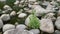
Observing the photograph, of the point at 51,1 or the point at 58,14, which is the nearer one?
the point at 58,14

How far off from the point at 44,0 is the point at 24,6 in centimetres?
77

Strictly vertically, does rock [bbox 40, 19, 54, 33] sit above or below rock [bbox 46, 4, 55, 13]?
below

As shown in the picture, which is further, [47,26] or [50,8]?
[50,8]

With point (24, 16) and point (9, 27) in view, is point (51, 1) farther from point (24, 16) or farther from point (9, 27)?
point (9, 27)

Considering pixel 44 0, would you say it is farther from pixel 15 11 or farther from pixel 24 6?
pixel 15 11

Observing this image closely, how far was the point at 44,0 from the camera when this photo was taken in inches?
222

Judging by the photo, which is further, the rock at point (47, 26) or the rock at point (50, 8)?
the rock at point (50, 8)

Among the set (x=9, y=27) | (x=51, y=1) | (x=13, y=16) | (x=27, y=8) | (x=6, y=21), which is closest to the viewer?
(x=9, y=27)

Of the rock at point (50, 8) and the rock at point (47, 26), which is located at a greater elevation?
→ the rock at point (50, 8)

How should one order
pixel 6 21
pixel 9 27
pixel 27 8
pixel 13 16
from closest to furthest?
1. pixel 9 27
2. pixel 6 21
3. pixel 13 16
4. pixel 27 8

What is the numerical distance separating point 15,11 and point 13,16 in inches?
11.8

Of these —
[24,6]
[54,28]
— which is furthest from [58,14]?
[24,6]

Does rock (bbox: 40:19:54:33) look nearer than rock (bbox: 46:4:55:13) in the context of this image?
Yes

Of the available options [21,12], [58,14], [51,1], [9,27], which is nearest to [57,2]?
[51,1]
